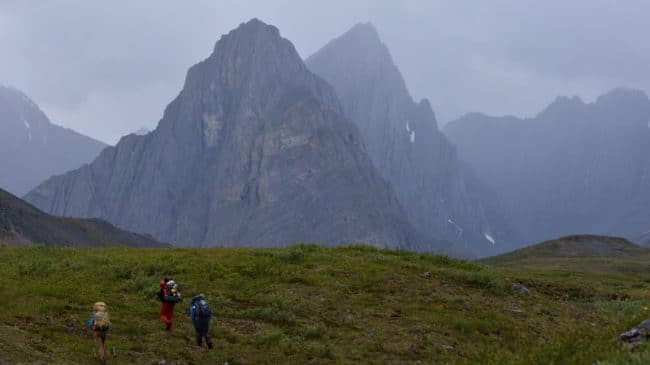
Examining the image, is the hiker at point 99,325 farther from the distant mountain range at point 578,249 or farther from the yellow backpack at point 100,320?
the distant mountain range at point 578,249

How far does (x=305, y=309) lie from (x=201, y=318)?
22.8 feet

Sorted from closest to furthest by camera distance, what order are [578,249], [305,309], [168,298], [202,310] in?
[202,310], [168,298], [305,309], [578,249]

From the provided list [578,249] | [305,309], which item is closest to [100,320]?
[305,309]

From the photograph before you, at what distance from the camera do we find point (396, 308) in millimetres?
28234

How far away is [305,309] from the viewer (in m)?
27.1

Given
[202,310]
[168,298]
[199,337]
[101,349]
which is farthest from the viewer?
[168,298]

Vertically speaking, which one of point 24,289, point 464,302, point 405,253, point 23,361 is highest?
point 405,253

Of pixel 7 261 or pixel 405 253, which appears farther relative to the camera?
pixel 405 253

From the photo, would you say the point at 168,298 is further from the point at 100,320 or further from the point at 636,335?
the point at 636,335

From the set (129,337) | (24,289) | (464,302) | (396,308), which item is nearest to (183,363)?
(129,337)

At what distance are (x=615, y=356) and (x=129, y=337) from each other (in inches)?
615

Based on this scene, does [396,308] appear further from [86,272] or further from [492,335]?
[86,272]

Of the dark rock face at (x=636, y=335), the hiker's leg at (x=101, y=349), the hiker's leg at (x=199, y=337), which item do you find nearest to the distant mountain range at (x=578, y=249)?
the hiker's leg at (x=199, y=337)

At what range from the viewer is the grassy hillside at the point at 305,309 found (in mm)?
19594
